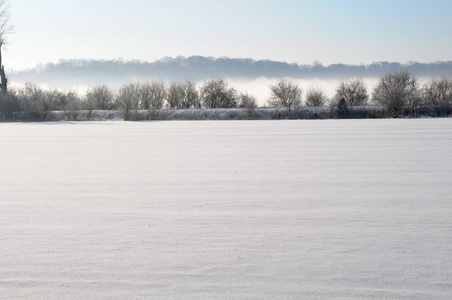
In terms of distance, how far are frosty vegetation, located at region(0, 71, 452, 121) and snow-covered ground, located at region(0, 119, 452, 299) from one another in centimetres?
2651

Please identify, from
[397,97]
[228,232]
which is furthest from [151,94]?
[228,232]

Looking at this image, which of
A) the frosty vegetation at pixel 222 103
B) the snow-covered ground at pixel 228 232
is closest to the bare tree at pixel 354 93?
the frosty vegetation at pixel 222 103

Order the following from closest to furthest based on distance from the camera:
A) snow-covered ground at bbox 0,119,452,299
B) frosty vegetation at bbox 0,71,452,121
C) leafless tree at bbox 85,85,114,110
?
1. snow-covered ground at bbox 0,119,452,299
2. frosty vegetation at bbox 0,71,452,121
3. leafless tree at bbox 85,85,114,110

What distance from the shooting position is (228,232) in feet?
13.7

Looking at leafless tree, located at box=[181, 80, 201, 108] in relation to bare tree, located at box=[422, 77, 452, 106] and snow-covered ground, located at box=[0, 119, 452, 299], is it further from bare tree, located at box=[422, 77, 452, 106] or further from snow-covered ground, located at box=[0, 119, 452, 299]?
snow-covered ground, located at box=[0, 119, 452, 299]

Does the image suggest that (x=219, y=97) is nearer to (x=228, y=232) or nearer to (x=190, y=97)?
(x=190, y=97)

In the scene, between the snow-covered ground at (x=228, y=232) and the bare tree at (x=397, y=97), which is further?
the bare tree at (x=397, y=97)

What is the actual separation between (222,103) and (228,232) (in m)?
45.3

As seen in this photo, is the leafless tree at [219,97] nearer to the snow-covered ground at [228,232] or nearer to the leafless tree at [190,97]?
the leafless tree at [190,97]

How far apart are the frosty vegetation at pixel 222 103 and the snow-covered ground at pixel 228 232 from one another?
26515 millimetres

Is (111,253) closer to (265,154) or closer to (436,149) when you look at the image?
(265,154)

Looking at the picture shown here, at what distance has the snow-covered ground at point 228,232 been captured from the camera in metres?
3.04

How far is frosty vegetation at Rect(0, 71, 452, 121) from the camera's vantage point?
33.6 meters

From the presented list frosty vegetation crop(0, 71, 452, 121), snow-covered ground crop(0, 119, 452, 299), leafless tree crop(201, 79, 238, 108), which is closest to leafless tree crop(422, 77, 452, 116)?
frosty vegetation crop(0, 71, 452, 121)
